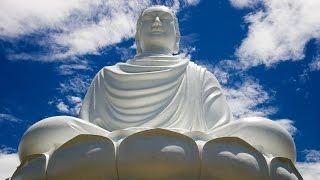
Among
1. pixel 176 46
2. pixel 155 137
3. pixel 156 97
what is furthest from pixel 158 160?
pixel 176 46

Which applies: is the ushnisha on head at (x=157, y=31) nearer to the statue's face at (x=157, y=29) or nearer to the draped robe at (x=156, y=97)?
the statue's face at (x=157, y=29)

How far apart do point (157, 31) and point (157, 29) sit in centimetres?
2

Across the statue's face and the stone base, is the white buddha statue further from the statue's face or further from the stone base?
the statue's face

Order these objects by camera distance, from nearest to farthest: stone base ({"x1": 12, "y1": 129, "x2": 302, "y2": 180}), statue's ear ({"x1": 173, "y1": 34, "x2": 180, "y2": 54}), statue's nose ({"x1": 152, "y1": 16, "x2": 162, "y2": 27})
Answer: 1. stone base ({"x1": 12, "y1": 129, "x2": 302, "y2": 180})
2. statue's nose ({"x1": 152, "y1": 16, "x2": 162, "y2": 27})
3. statue's ear ({"x1": 173, "y1": 34, "x2": 180, "y2": 54})

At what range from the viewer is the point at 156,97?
20.4 feet

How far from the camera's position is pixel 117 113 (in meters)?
6.17

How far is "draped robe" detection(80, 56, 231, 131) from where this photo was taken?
19.8ft

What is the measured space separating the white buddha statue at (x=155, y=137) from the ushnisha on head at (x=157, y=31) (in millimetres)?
388

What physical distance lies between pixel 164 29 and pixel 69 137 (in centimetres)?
246

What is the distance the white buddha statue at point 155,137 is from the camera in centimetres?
428

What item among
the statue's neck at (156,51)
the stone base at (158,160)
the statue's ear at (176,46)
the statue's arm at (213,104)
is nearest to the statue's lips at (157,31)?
the statue's neck at (156,51)

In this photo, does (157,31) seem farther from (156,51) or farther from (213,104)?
(213,104)

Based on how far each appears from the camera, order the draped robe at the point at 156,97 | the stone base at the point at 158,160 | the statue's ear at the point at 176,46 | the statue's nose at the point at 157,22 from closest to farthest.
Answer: the stone base at the point at 158,160 < the draped robe at the point at 156,97 < the statue's nose at the point at 157,22 < the statue's ear at the point at 176,46

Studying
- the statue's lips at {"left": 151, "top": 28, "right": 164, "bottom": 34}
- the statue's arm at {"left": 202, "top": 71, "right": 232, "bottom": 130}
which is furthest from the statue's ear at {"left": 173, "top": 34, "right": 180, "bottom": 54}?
the statue's arm at {"left": 202, "top": 71, "right": 232, "bottom": 130}
